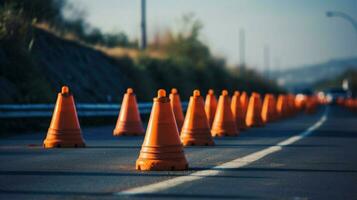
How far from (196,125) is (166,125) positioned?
4313mm

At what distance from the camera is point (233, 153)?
13.5 m

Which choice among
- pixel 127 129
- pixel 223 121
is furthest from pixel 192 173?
pixel 223 121

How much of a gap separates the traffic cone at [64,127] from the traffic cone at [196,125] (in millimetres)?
1778

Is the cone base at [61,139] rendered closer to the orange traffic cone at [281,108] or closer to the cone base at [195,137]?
the cone base at [195,137]

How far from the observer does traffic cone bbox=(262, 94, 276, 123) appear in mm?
29627

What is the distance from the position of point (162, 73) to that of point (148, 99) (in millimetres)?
6707

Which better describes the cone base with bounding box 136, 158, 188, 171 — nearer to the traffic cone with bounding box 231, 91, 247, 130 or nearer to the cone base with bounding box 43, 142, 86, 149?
the cone base with bounding box 43, 142, 86, 149

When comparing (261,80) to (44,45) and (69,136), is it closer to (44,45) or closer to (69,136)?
(44,45)

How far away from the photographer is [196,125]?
15.1m

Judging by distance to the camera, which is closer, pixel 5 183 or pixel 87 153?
pixel 5 183

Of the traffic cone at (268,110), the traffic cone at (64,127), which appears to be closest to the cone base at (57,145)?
the traffic cone at (64,127)

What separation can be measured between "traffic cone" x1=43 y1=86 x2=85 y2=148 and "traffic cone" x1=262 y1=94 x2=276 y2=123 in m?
15.2

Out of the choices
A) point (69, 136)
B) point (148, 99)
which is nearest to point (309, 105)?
point (148, 99)

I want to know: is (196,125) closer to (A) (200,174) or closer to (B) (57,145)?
(B) (57,145)
